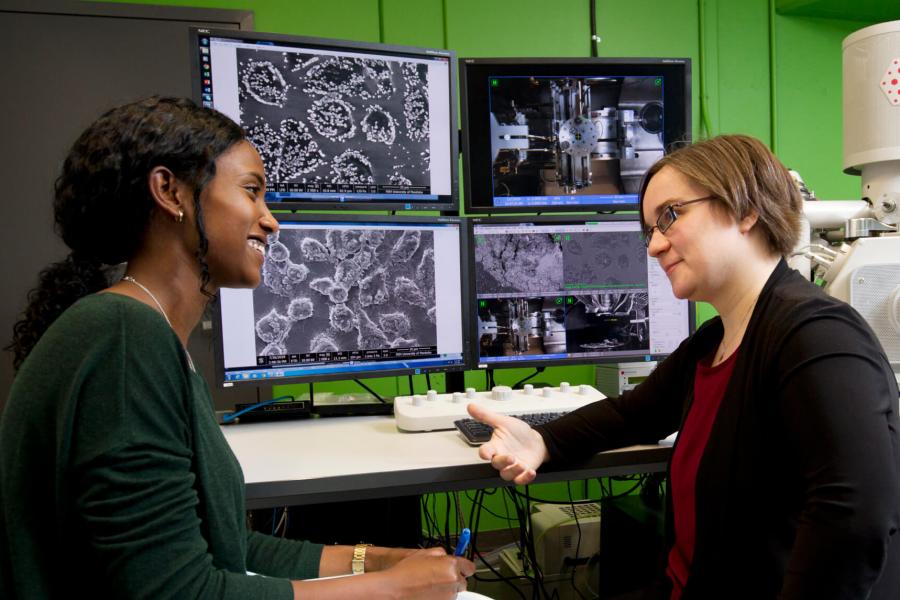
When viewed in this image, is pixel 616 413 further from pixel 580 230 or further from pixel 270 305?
pixel 270 305

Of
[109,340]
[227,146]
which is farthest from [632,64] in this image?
[109,340]

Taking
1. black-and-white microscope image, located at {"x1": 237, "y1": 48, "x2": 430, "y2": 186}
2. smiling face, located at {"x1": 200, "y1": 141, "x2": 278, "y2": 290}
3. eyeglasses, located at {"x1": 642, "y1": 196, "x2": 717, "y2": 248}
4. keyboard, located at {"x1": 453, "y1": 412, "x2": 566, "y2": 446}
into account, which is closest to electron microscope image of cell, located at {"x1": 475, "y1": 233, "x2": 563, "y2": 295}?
black-and-white microscope image, located at {"x1": 237, "y1": 48, "x2": 430, "y2": 186}

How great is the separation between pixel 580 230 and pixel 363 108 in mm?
657

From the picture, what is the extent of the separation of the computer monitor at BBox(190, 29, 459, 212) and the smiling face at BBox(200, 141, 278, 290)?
0.67 metres

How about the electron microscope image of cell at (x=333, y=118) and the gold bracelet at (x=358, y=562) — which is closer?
the gold bracelet at (x=358, y=562)

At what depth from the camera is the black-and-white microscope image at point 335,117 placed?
1555 mm

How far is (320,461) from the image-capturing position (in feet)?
4.05

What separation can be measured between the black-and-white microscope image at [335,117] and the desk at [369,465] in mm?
637

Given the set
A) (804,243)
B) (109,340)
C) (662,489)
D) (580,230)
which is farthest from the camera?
(662,489)

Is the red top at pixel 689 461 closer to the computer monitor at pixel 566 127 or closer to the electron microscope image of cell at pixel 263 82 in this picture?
the computer monitor at pixel 566 127

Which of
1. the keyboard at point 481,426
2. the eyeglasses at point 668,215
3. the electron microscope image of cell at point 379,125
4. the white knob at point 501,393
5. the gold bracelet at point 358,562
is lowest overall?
the gold bracelet at point 358,562

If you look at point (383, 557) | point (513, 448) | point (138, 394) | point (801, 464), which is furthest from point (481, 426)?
point (138, 394)

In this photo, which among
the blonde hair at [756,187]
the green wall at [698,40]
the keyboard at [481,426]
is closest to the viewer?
the blonde hair at [756,187]

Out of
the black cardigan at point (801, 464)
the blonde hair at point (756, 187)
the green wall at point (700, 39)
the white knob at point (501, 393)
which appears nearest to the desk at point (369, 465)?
the white knob at point (501, 393)
